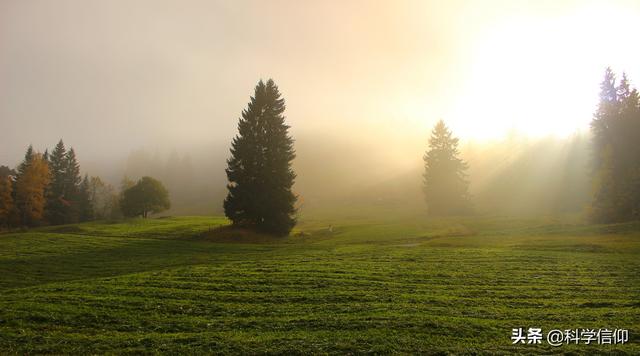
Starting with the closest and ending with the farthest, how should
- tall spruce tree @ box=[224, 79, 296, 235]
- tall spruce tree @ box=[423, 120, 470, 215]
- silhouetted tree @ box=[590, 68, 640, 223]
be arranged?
tall spruce tree @ box=[224, 79, 296, 235], silhouetted tree @ box=[590, 68, 640, 223], tall spruce tree @ box=[423, 120, 470, 215]

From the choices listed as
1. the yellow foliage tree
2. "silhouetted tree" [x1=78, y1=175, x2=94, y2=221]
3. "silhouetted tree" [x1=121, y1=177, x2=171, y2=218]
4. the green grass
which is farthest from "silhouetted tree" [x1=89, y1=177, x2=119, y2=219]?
the green grass

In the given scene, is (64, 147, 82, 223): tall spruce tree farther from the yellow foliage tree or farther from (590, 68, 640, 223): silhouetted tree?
(590, 68, 640, 223): silhouetted tree

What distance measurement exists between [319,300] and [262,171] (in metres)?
34.6

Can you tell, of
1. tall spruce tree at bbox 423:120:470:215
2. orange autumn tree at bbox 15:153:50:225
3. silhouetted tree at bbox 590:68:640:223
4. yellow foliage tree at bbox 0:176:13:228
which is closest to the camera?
silhouetted tree at bbox 590:68:640:223

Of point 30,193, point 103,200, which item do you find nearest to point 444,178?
point 30,193

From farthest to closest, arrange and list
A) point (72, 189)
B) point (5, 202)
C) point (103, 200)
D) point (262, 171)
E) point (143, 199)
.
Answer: point (103, 200) → point (72, 189) → point (143, 199) → point (5, 202) → point (262, 171)

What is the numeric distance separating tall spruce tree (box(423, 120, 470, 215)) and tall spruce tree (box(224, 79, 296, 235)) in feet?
152

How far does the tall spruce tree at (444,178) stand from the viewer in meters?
84.2

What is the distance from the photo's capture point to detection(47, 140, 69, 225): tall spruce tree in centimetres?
8997

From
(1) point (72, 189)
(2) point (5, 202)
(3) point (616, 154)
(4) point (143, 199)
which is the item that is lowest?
(2) point (5, 202)

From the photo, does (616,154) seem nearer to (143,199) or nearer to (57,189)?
(143,199)

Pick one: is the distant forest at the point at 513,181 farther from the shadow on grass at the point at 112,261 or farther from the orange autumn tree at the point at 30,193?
the shadow on grass at the point at 112,261

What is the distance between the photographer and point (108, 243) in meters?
39.1

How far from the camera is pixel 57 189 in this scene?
3701 inches
